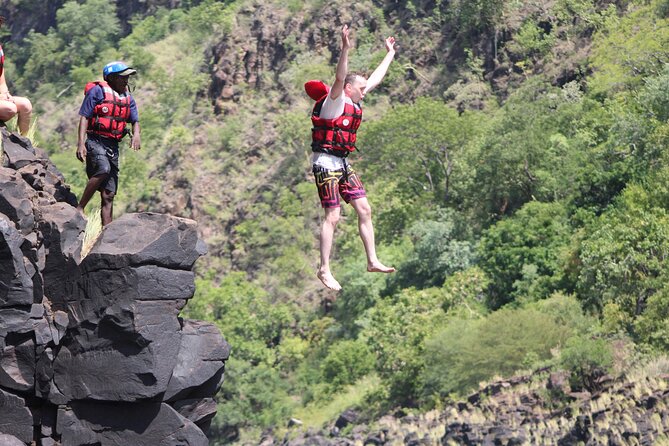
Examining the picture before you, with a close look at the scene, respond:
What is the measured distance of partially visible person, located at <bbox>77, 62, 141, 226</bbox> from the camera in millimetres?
17938

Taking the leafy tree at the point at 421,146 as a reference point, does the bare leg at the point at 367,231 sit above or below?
above

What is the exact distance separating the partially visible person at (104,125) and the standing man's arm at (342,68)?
344cm

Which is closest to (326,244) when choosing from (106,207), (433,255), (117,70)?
(106,207)

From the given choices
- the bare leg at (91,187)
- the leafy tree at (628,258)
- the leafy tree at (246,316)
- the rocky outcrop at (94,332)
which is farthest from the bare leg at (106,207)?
the leafy tree at (246,316)

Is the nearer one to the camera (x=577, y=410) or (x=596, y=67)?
(x=577, y=410)

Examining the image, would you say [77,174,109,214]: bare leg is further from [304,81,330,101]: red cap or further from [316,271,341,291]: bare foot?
[316,271,341,291]: bare foot

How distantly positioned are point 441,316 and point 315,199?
1304cm

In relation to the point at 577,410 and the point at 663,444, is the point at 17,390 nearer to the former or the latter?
the point at 663,444

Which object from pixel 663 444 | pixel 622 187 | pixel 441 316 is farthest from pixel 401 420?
pixel 663 444

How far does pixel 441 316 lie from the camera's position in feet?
168

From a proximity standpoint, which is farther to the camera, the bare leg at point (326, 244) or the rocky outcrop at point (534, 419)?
the rocky outcrop at point (534, 419)

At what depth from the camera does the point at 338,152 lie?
630 inches

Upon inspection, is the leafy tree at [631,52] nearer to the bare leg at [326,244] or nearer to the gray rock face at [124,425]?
the gray rock face at [124,425]

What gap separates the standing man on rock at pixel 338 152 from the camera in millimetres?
15727
